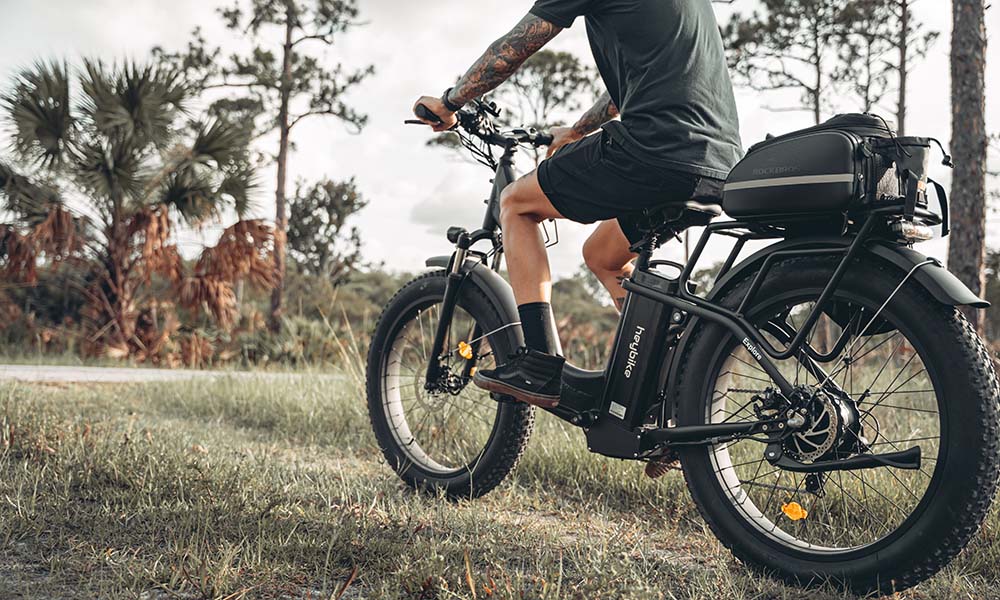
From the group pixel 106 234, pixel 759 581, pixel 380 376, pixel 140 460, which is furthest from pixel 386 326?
pixel 106 234

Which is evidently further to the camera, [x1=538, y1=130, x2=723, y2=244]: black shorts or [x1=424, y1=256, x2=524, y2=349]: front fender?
[x1=424, y1=256, x2=524, y2=349]: front fender

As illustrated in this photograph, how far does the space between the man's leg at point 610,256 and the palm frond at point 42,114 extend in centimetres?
1026

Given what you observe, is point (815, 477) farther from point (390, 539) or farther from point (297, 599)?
point (297, 599)

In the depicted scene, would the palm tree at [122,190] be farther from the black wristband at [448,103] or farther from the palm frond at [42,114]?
the black wristband at [448,103]

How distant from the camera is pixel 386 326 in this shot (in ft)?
11.8

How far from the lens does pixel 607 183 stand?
2.65 m

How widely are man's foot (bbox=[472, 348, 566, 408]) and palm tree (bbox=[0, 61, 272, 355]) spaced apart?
899 centimetres

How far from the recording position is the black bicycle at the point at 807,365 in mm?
→ 2025

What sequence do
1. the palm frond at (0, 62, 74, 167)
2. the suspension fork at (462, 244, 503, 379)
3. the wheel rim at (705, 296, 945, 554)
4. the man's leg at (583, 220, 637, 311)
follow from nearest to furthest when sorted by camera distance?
the wheel rim at (705, 296, 945, 554) < the man's leg at (583, 220, 637, 311) < the suspension fork at (462, 244, 503, 379) < the palm frond at (0, 62, 74, 167)

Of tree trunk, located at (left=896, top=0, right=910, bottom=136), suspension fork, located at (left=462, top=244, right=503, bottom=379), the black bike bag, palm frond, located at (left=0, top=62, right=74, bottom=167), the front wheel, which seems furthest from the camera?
tree trunk, located at (left=896, top=0, right=910, bottom=136)

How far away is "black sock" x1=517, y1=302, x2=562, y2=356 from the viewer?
2.93 m

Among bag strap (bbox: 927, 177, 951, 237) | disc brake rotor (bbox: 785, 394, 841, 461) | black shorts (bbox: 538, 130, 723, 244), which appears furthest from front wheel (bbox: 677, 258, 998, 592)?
black shorts (bbox: 538, 130, 723, 244)

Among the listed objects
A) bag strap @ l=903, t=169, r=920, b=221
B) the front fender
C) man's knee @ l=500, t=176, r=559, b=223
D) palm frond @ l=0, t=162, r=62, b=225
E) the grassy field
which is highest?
palm frond @ l=0, t=162, r=62, b=225

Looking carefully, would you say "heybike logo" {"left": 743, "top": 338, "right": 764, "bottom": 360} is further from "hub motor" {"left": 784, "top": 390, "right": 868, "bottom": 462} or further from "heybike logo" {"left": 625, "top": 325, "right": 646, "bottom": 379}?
"heybike logo" {"left": 625, "top": 325, "right": 646, "bottom": 379}
